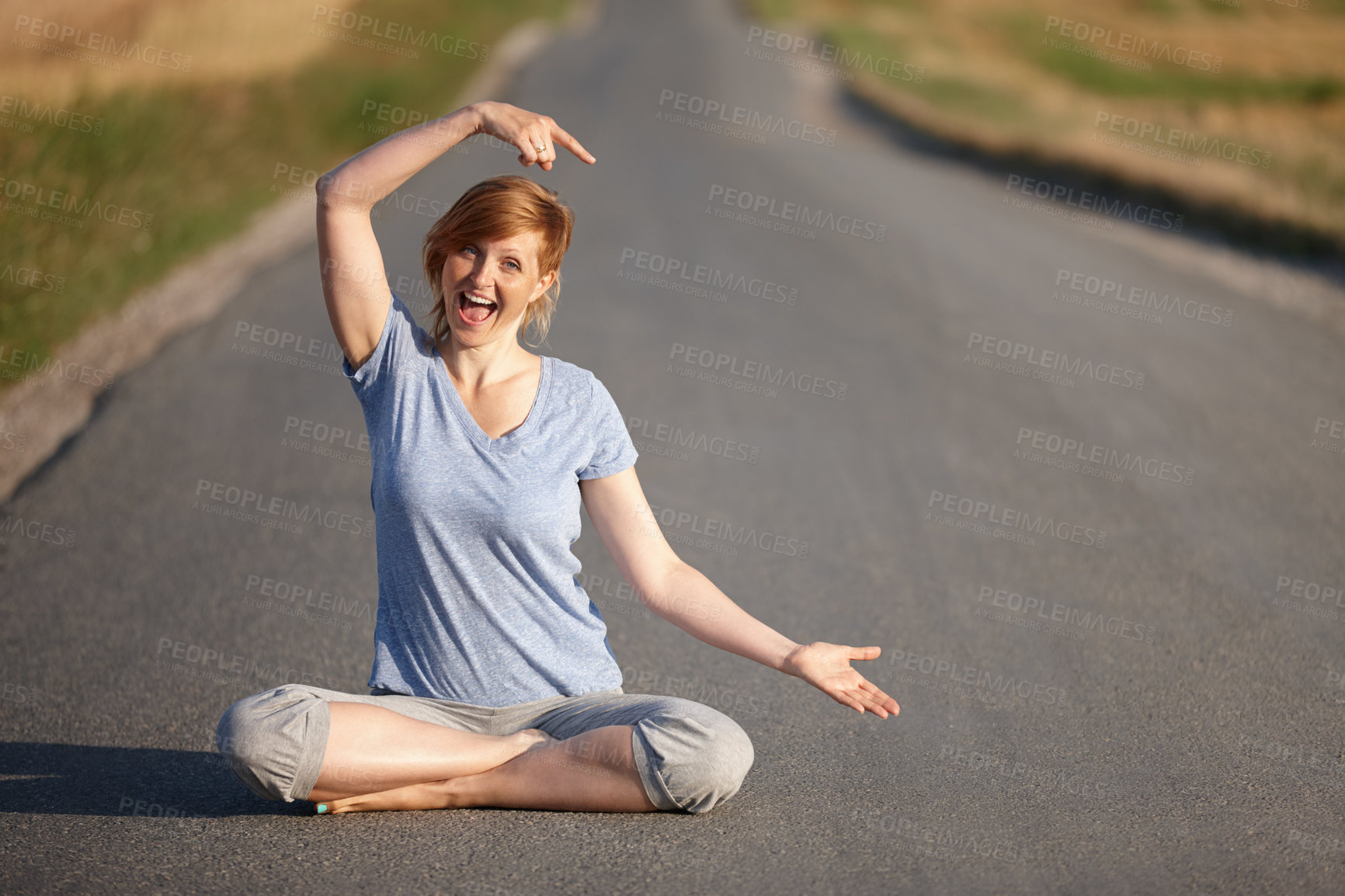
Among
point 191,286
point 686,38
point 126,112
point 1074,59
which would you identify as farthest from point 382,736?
point 1074,59

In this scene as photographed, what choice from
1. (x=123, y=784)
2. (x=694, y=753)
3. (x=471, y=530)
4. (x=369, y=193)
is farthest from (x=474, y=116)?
(x=123, y=784)

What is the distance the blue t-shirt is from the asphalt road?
1.29 feet

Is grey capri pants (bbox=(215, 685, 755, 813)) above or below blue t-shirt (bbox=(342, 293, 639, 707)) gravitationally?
below

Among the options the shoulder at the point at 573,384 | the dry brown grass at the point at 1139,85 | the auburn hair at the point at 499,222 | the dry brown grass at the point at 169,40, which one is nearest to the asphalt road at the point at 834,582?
the shoulder at the point at 573,384

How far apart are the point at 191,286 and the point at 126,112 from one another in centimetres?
257

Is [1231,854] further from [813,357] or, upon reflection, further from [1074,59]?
[1074,59]

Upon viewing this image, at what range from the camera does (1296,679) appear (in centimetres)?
411

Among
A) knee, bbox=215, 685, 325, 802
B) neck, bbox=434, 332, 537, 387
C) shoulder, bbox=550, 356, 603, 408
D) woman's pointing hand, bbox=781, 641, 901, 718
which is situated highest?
neck, bbox=434, 332, 537, 387

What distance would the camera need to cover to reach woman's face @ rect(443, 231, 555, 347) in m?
3.03

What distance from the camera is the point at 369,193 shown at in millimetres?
2971

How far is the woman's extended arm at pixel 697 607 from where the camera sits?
286cm

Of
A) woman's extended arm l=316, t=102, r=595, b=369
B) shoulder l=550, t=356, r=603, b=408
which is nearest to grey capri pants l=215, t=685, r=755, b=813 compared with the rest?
shoulder l=550, t=356, r=603, b=408

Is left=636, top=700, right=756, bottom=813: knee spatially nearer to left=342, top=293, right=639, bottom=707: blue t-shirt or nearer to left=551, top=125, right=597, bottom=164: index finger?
left=342, top=293, right=639, bottom=707: blue t-shirt

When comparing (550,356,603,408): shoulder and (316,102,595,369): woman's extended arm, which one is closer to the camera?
(316,102,595,369): woman's extended arm
